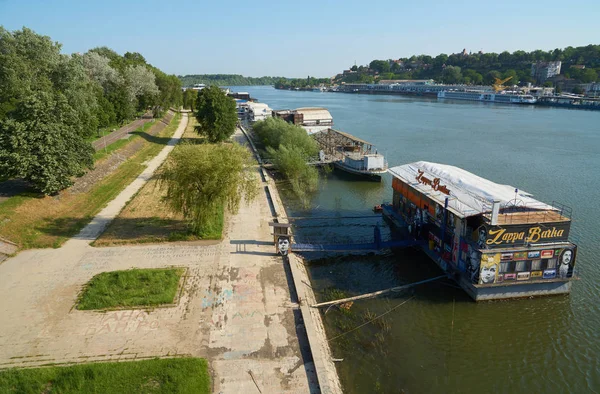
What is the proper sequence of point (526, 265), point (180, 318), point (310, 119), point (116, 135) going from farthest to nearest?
point (310, 119), point (116, 135), point (526, 265), point (180, 318)

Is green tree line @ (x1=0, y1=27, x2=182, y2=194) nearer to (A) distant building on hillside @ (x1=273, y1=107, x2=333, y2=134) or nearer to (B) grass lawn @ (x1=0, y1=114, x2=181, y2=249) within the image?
(B) grass lawn @ (x1=0, y1=114, x2=181, y2=249)

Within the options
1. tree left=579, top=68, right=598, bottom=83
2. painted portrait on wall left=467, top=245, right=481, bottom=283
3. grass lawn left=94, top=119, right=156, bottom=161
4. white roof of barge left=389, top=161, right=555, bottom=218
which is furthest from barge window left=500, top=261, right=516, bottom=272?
tree left=579, top=68, right=598, bottom=83

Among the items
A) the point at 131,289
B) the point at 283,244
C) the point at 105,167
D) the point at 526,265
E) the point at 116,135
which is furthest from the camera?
the point at 116,135

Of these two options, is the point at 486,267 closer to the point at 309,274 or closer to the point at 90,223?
the point at 309,274

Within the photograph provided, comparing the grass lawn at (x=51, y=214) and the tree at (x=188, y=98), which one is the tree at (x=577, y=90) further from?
the grass lawn at (x=51, y=214)

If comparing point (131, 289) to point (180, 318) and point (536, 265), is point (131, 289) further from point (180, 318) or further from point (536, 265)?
point (536, 265)

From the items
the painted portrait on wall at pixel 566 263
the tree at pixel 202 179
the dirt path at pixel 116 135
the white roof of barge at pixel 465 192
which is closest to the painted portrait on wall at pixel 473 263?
the white roof of barge at pixel 465 192

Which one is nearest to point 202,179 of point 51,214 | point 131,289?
point 131,289

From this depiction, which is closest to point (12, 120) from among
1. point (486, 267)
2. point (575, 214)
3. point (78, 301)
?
point (78, 301)
